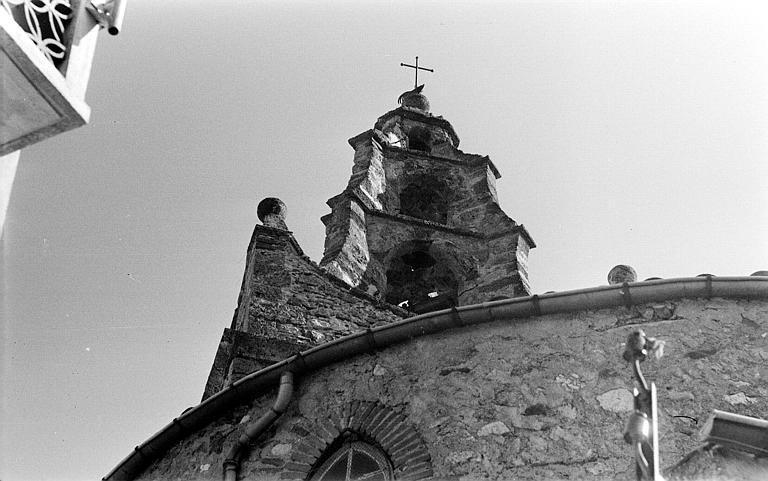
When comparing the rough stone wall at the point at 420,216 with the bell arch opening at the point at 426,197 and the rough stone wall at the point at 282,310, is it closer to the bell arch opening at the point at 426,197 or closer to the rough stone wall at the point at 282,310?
the bell arch opening at the point at 426,197

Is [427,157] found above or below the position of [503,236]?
above

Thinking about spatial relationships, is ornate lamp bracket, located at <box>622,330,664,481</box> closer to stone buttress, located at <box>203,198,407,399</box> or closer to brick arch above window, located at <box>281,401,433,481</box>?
brick arch above window, located at <box>281,401,433,481</box>

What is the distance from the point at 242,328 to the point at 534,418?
274 inches

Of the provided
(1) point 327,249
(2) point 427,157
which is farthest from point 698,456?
(2) point 427,157

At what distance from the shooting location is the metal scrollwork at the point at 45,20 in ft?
13.5

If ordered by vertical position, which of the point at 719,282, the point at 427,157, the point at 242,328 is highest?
the point at 427,157

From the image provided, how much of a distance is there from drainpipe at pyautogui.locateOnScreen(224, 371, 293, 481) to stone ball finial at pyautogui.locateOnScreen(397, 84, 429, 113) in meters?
15.2

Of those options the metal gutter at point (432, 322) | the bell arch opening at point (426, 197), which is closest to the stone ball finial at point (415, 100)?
the bell arch opening at point (426, 197)

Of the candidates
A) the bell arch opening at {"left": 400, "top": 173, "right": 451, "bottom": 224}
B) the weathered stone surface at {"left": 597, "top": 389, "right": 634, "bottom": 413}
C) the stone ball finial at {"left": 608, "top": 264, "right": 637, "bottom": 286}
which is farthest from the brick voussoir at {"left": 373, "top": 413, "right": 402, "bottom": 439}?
the bell arch opening at {"left": 400, "top": 173, "right": 451, "bottom": 224}

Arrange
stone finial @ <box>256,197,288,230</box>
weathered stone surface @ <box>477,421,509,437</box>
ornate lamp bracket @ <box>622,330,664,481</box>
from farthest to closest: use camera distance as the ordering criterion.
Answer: stone finial @ <box>256,197,288,230</box>
weathered stone surface @ <box>477,421,509,437</box>
ornate lamp bracket @ <box>622,330,664,481</box>

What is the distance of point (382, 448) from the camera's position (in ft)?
21.8

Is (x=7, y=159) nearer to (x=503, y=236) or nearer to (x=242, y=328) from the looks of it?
(x=242, y=328)

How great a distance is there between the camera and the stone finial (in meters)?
14.5

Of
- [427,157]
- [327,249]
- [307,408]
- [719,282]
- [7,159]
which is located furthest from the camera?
[427,157]
